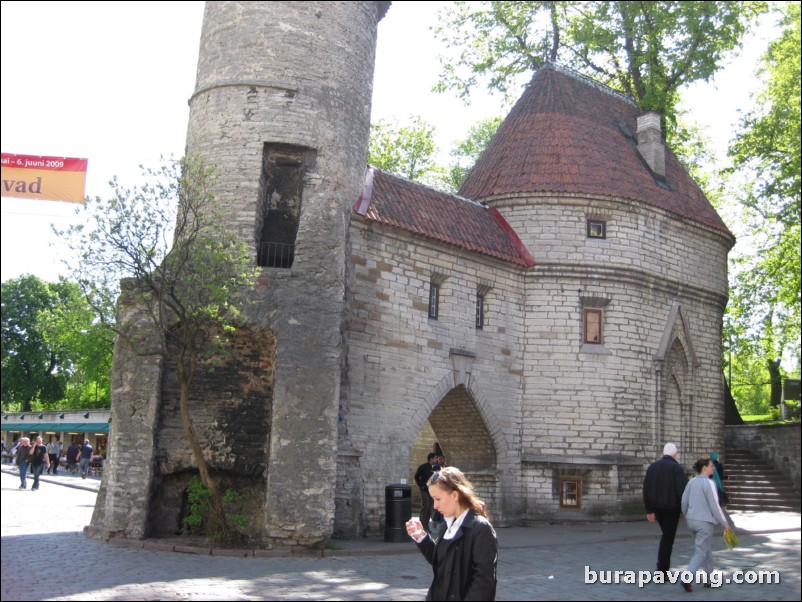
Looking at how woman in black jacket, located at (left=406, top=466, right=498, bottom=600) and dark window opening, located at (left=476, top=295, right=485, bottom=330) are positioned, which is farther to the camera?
dark window opening, located at (left=476, top=295, right=485, bottom=330)

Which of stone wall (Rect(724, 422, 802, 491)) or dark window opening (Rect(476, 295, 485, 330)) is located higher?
dark window opening (Rect(476, 295, 485, 330))

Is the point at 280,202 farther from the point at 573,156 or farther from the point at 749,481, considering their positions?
the point at 749,481

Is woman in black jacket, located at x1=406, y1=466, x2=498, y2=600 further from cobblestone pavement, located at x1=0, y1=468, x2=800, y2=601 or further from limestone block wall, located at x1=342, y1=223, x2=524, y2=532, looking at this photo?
limestone block wall, located at x1=342, y1=223, x2=524, y2=532

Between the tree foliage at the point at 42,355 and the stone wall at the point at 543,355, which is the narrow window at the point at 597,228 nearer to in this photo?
the stone wall at the point at 543,355

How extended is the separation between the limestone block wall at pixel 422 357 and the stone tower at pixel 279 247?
93 cm

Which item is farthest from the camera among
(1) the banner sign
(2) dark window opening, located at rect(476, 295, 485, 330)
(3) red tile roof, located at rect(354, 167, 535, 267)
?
(2) dark window opening, located at rect(476, 295, 485, 330)

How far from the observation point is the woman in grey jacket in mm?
9617

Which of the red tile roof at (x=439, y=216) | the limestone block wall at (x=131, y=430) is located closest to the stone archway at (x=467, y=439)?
the red tile roof at (x=439, y=216)

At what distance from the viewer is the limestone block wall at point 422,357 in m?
16.0

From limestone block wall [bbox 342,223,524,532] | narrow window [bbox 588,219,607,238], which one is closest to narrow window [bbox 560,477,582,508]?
limestone block wall [bbox 342,223,524,532]

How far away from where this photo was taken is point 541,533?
1691cm

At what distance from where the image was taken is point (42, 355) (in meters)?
39.8

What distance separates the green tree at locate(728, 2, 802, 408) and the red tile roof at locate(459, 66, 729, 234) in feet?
9.63

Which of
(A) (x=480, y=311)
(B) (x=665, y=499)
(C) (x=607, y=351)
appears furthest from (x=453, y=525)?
(C) (x=607, y=351)
